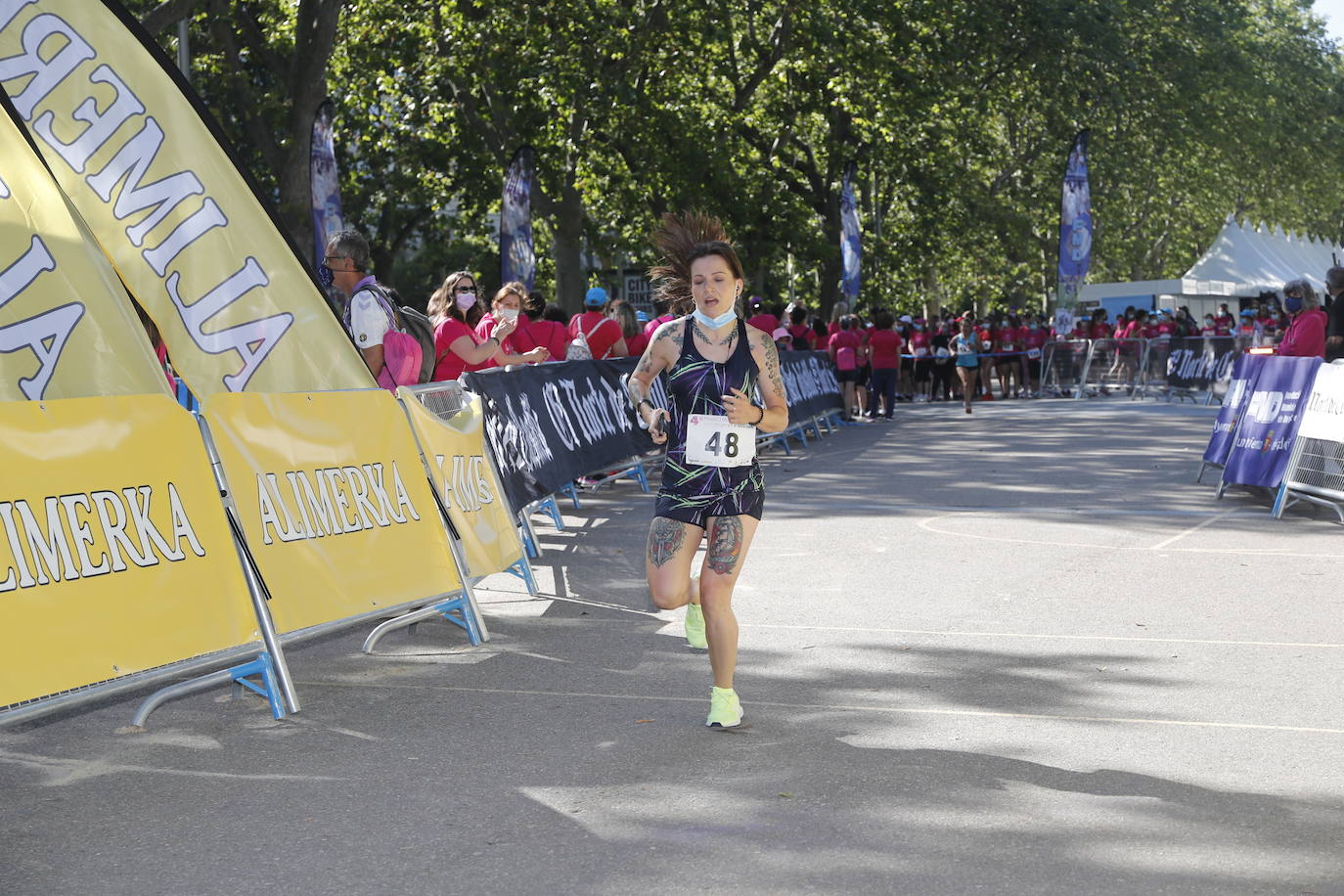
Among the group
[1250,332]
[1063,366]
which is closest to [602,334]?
[1250,332]

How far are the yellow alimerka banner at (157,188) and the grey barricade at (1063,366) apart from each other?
29.2m

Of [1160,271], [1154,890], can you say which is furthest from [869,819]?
[1160,271]

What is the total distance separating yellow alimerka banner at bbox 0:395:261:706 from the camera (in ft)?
17.5

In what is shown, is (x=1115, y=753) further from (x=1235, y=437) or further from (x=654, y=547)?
(x=1235, y=437)

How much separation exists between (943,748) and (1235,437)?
9698mm

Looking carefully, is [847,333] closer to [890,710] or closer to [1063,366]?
[1063,366]

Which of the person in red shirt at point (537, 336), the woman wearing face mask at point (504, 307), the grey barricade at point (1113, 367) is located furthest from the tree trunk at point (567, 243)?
the woman wearing face mask at point (504, 307)

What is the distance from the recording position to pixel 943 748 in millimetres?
6047

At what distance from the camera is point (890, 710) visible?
669 cm

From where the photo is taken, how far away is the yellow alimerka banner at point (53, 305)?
5.92m

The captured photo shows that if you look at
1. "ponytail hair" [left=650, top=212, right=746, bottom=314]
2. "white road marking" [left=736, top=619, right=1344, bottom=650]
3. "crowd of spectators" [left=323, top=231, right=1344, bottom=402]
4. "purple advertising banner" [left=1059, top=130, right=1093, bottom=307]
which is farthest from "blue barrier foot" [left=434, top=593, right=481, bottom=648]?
"purple advertising banner" [left=1059, top=130, right=1093, bottom=307]

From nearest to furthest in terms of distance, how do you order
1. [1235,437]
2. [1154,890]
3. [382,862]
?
[1154,890] < [382,862] < [1235,437]

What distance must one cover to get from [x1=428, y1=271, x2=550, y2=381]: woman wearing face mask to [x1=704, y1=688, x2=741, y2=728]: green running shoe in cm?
537

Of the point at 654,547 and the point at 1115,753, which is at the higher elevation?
the point at 654,547
